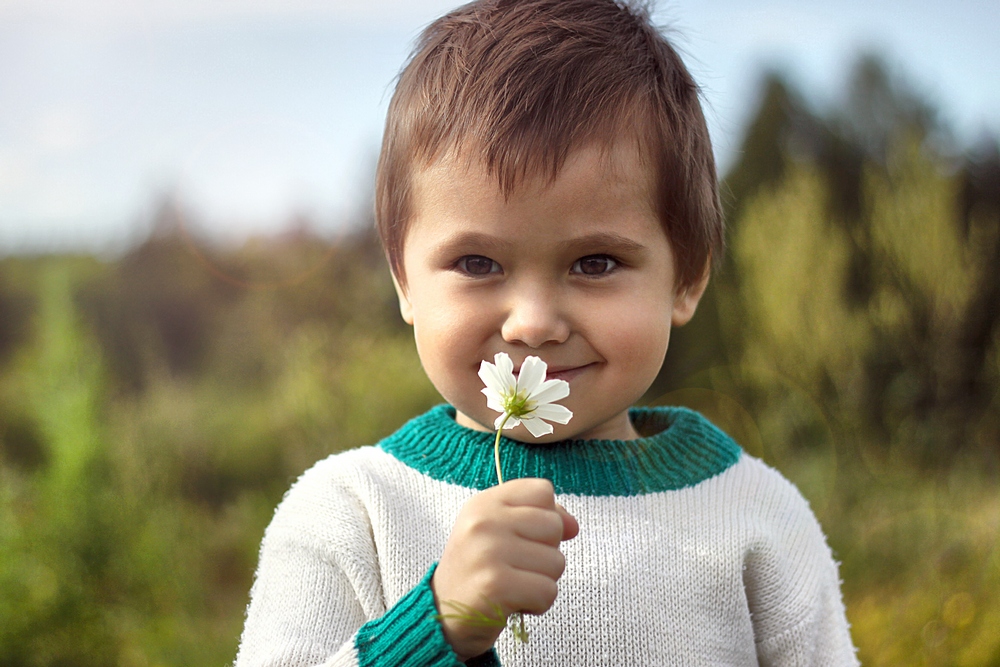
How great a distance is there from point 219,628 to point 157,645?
1.13 feet

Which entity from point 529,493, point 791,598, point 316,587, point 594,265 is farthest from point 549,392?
point 791,598

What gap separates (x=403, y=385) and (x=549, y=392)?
3309 millimetres

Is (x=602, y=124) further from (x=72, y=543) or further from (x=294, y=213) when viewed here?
(x=294, y=213)

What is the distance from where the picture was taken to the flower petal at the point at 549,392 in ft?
3.90

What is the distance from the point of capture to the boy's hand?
1.13 m

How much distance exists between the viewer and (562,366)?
1.47 metres

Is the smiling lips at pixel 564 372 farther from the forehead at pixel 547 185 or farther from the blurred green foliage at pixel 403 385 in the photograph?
the blurred green foliage at pixel 403 385

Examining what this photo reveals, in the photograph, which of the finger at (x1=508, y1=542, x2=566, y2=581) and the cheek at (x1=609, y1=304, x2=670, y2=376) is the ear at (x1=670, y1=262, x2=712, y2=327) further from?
the finger at (x1=508, y1=542, x2=566, y2=581)

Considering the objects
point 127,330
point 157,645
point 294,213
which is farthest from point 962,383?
point 127,330

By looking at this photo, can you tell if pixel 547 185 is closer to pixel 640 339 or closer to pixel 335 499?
pixel 640 339

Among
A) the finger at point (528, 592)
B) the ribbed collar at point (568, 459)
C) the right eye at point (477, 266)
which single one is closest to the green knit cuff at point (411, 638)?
the finger at point (528, 592)

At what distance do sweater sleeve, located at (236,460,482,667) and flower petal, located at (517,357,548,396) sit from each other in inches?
15.8

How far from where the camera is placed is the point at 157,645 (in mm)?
A: 3531

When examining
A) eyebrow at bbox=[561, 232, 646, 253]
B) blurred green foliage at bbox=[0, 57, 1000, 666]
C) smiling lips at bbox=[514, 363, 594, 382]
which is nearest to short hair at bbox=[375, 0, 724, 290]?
eyebrow at bbox=[561, 232, 646, 253]
